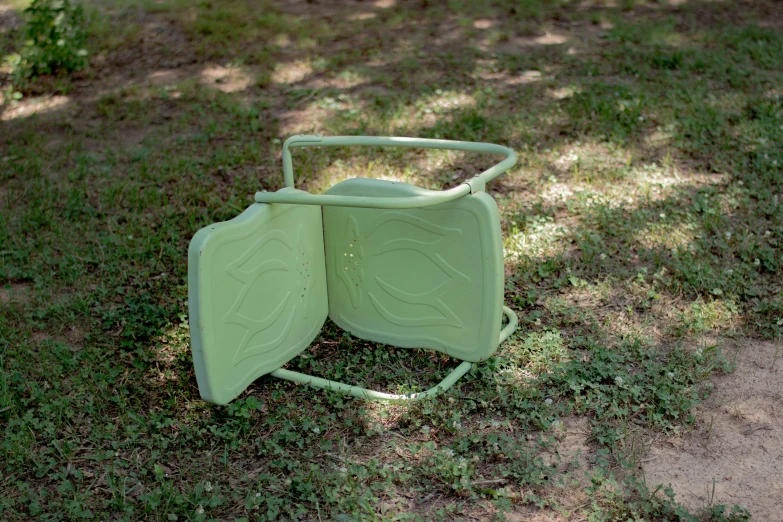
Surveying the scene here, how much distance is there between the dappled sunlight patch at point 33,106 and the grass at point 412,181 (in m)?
0.03

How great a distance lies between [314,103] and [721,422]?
10.2ft

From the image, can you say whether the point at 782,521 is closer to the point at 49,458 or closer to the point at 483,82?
the point at 49,458

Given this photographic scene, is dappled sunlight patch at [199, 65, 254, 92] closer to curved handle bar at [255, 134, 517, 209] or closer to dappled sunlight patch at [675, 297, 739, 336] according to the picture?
curved handle bar at [255, 134, 517, 209]

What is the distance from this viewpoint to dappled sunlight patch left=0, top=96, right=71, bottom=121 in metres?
4.93

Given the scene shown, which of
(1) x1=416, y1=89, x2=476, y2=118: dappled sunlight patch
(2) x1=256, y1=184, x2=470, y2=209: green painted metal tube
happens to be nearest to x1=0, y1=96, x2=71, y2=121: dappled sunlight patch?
(1) x1=416, y1=89, x2=476, y2=118: dappled sunlight patch

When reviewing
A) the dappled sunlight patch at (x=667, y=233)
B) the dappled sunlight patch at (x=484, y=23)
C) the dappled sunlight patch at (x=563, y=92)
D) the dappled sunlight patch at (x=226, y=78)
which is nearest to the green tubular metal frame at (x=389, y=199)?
the dappled sunlight patch at (x=667, y=233)

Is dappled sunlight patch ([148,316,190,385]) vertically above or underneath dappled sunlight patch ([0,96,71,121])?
underneath

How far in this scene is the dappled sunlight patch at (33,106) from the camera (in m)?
4.93

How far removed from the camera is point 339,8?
6.40 meters

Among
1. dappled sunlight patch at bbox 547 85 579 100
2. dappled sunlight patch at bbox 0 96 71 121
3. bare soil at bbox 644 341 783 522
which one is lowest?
bare soil at bbox 644 341 783 522

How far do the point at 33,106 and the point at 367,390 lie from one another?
3.44 metres

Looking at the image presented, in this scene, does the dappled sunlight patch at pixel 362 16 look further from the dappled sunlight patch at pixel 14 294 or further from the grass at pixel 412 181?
the dappled sunlight patch at pixel 14 294

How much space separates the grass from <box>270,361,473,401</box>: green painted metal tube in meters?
0.03

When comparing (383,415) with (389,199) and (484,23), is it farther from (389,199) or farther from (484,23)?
(484,23)
